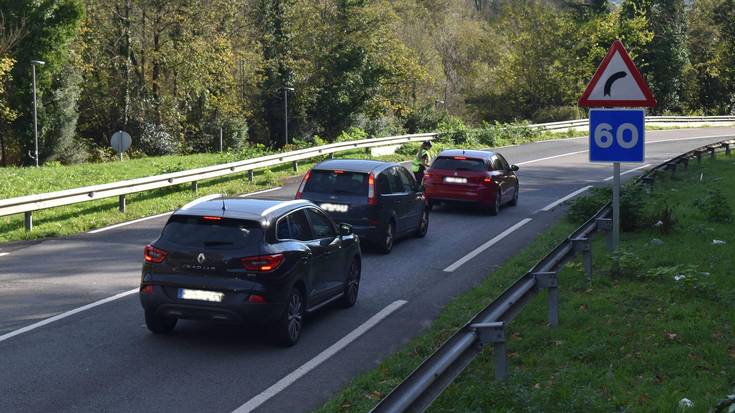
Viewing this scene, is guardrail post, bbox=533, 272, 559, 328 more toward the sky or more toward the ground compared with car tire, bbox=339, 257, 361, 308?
more toward the sky

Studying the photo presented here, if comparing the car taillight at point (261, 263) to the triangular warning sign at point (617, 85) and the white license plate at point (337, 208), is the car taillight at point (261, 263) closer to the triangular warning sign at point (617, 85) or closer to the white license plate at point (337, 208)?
the triangular warning sign at point (617, 85)

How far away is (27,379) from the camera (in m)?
8.41

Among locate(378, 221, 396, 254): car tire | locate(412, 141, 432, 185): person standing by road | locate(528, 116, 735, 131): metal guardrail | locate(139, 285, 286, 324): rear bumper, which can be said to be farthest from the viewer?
locate(528, 116, 735, 131): metal guardrail

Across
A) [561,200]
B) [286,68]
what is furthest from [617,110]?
[286,68]

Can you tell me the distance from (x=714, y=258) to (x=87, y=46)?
157 ft

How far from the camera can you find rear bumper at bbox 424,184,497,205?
21234 mm

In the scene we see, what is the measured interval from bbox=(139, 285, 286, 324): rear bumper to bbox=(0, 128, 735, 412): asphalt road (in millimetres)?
384

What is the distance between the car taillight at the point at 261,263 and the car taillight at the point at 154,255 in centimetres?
87

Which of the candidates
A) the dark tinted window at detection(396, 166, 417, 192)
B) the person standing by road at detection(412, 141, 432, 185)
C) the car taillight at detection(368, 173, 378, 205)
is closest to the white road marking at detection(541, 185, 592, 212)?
the person standing by road at detection(412, 141, 432, 185)

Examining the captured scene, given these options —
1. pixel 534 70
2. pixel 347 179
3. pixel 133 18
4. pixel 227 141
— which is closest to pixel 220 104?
pixel 227 141

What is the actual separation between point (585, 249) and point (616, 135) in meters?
1.53

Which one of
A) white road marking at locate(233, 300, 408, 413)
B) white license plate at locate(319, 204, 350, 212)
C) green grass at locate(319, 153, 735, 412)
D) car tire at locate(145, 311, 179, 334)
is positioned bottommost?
white road marking at locate(233, 300, 408, 413)

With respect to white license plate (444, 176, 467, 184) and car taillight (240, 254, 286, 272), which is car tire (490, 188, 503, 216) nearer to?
white license plate (444, 176, 467, 184)

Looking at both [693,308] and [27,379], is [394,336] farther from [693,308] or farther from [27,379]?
[27,379]
